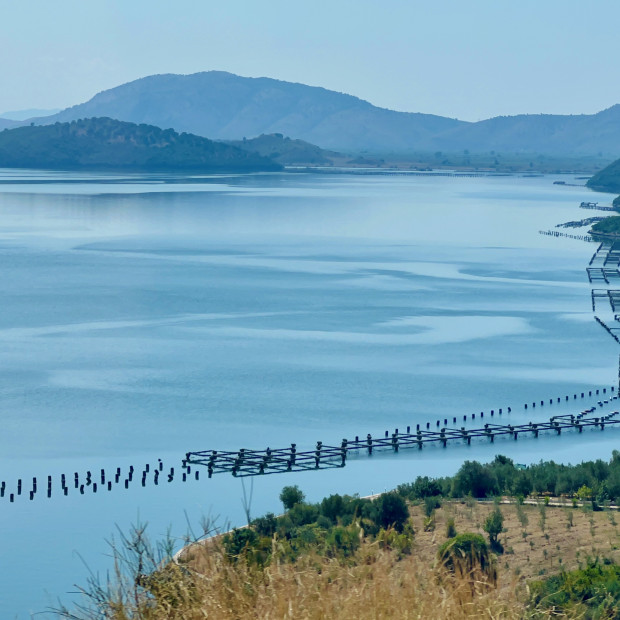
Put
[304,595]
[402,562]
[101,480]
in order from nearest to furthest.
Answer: [304,595] < [402,562] < [101,480]

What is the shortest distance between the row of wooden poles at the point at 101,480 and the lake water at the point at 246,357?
0.64ft

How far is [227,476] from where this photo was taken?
27.9 meters

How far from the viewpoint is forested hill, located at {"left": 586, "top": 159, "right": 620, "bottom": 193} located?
15912cm

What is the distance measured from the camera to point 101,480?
2700 centimetres

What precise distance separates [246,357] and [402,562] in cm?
2325

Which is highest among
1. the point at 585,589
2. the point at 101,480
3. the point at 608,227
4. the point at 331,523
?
the point at 608,227

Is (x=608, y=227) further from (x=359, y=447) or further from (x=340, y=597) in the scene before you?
(x=340, y=597)

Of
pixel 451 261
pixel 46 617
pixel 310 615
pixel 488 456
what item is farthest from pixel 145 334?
pixel 310 615

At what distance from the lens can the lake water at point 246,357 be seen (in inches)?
1037

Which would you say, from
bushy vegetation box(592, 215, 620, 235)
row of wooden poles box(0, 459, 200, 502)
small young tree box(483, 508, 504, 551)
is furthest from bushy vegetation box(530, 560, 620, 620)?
bushy vegetation box(592, 215, 620, 235)

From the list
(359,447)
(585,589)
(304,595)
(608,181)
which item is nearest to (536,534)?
(585,589)

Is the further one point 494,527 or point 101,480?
point 101,480

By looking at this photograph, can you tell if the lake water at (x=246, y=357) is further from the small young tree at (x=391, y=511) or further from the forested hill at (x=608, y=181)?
the forested hill at (x=608, y=181)

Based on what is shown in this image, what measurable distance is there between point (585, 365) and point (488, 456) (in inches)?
488
